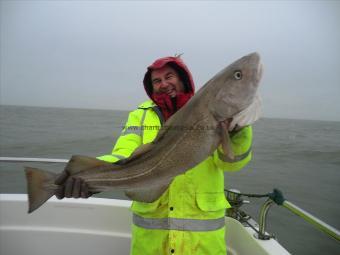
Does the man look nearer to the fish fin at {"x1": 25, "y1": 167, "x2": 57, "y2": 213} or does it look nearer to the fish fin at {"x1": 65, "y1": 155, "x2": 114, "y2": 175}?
the fish fin at {"x1": 65, "y1": 155, "x2": 114, "y2": 175}

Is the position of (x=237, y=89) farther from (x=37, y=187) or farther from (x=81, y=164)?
(x=37, y=187)

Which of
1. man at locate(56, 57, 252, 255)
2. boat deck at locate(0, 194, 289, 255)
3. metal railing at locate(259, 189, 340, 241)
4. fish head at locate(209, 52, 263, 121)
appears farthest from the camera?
boat deck at locate(0, 194, 289, 255)

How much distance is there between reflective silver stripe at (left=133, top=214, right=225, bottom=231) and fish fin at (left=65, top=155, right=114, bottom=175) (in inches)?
33.4

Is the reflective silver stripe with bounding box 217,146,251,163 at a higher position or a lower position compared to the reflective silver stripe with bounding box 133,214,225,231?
higher

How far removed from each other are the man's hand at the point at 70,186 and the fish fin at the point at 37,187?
0.07 m

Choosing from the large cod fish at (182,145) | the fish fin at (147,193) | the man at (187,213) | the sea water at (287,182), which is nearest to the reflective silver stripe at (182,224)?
the man at (187,213)

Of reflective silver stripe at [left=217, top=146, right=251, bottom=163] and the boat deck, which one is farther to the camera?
the boat deck

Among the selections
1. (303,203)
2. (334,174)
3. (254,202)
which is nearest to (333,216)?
(303,203)

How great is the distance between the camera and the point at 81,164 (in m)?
2.44

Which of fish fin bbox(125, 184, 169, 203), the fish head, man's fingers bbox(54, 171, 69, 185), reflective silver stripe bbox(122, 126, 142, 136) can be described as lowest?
fish fin bbox(125, 184, 169, 203)

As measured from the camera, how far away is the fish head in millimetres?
2361

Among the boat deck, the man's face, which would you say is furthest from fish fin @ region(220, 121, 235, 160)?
the boat deck

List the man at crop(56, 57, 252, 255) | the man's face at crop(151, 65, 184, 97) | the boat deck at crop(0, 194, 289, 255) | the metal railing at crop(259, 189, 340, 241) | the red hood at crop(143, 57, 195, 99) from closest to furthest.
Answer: the man at crop(56, 57, 252, 255) < the metal railing at crop(259, 189, 340, 241) < the man's face at crop(151, 65, 184, 97) < the red hood at crop(143, 57, 195, 99) < the boat deck at crop(0, 194, 289, 255)

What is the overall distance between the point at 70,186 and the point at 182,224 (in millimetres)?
1124
